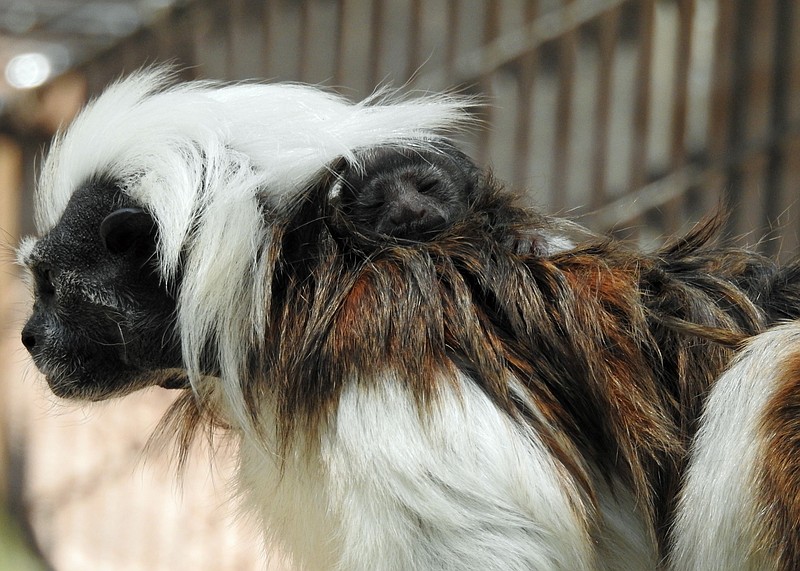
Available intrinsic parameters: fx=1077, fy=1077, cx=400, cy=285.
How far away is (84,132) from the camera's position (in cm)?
277

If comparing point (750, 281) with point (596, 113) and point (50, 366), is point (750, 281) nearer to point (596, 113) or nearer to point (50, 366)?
point (50, 366)

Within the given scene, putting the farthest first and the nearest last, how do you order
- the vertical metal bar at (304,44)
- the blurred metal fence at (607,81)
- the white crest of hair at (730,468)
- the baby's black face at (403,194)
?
the vertical metal bar at (304,44)
the blurred metal fence at (607,81)
the baby's black face at (403,194)
the white crest of hair at (730,468)

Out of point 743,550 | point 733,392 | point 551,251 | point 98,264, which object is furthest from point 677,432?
point 98,264

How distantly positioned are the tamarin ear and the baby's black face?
0.48 m

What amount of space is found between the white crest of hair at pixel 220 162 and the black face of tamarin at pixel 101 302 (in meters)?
0.09

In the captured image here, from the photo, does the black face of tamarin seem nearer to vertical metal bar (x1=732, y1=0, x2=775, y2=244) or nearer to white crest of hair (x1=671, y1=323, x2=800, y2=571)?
white crest of hair (x1=671, y1=323, x2=800, y2=571)

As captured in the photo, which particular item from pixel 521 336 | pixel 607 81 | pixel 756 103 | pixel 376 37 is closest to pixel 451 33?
pixel 376 37

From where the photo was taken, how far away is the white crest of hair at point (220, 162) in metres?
2.40

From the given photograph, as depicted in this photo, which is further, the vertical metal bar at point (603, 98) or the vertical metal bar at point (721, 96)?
the vertical metal bar at point (603, 98)

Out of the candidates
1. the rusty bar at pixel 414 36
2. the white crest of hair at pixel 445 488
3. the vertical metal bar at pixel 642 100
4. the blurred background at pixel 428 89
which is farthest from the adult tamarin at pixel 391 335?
the rusty bar at pixel 414 36

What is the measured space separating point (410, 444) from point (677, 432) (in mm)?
636

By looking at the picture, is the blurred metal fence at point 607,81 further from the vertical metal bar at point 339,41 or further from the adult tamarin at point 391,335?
the adult tamarin at point 391,335

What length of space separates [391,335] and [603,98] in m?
3.38

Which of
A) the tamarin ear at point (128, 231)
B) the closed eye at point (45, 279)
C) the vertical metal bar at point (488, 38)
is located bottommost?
the closed eye at point (45, 279)
